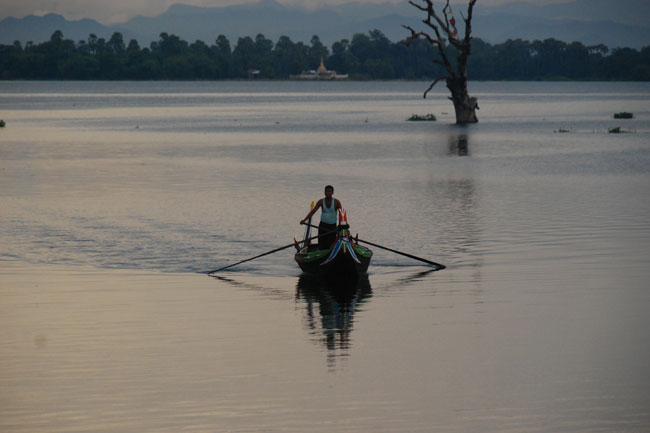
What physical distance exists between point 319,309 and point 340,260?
2.52 metres

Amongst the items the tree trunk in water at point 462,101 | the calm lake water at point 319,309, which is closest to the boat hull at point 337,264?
the calm lake water at point 319,309

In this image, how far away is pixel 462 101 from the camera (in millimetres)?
90938

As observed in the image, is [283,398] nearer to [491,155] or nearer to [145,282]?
[145,282]

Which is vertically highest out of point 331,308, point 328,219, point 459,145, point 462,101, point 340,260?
point 462,101

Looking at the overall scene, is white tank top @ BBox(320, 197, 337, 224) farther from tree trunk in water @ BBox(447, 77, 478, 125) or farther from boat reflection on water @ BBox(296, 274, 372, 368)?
tree trunk in water @ BBox(447, 77, 478, 125)

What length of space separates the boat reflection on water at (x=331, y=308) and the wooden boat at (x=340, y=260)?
0.23 m

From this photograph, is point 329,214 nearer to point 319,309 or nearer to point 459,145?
point 319,309

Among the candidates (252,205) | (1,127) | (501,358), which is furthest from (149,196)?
(1,127)

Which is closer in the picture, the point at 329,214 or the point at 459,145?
the point at 329,214

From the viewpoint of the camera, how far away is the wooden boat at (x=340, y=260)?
23078mm

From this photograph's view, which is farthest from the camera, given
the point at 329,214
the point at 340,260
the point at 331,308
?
the point at 329,214

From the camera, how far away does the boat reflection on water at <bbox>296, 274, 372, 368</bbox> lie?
17.9 metres

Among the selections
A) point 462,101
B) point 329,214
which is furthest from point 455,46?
point 329,214

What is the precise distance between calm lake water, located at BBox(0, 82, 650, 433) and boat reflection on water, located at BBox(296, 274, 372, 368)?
0.24ft
